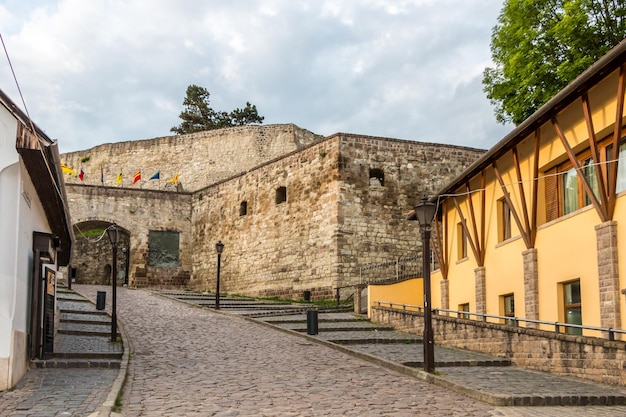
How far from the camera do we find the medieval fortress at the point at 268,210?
2794 centimetres

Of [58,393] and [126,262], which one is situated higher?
[126,262]

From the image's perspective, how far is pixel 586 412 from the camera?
8.98 metres

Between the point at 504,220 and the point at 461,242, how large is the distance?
2758mm

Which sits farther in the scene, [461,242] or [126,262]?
[126,262]

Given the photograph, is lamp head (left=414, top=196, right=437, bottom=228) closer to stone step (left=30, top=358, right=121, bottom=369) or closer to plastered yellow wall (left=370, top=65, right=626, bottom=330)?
plastered yellow wall (left=370, top=65, right=626, bottom=330)

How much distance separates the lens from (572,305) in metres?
13.0

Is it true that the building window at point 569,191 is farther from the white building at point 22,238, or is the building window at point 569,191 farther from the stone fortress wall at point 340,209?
the stone fortress wall at point 340,209

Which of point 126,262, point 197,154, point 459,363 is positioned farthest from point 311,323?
point 197,154

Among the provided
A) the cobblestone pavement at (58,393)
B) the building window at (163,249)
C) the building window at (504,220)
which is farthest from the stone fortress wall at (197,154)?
the cobblestone pavement at (58,393)

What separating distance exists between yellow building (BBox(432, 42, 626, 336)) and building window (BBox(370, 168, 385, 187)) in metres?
9.23

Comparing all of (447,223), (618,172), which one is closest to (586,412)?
(618,172)

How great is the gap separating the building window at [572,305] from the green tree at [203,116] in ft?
168

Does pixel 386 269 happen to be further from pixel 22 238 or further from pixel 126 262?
pixel 22 238

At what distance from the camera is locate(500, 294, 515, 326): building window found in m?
15.7
